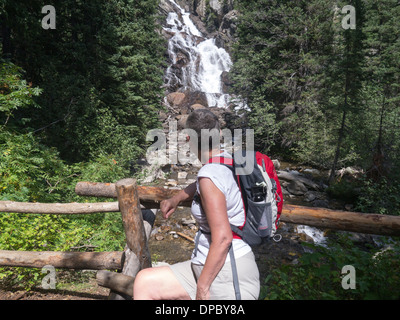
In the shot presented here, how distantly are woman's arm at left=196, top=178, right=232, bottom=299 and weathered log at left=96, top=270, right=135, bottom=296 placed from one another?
967 millimetres

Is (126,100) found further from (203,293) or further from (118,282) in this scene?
(203,293)

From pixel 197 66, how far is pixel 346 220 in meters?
29.4

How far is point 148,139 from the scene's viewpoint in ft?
42.5

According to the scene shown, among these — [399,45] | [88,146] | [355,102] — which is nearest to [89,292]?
[88,146]

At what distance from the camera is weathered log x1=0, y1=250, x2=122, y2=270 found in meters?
Answer: 2.75

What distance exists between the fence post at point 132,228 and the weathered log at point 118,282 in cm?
16

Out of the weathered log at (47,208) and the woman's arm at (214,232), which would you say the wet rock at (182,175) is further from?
the woman's arm at (214,232)

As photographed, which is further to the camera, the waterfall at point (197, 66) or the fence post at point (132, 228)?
the waterfall at point (197, 66)

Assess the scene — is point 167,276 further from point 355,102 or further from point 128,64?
point 355,102

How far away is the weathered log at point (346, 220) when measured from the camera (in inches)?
93.5

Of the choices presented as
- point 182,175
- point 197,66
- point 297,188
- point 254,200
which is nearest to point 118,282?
point 254,200

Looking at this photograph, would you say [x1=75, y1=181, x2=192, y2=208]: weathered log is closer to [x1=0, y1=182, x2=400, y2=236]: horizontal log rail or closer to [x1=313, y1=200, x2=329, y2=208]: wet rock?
[x1=0, y1=182, x2=400, y2=236]: horizontal log rail

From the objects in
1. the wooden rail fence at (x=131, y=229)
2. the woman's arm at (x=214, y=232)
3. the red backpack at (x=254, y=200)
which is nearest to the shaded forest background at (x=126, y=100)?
the wooden rail fence at (x=131, y=229)

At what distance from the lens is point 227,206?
1.75 m
